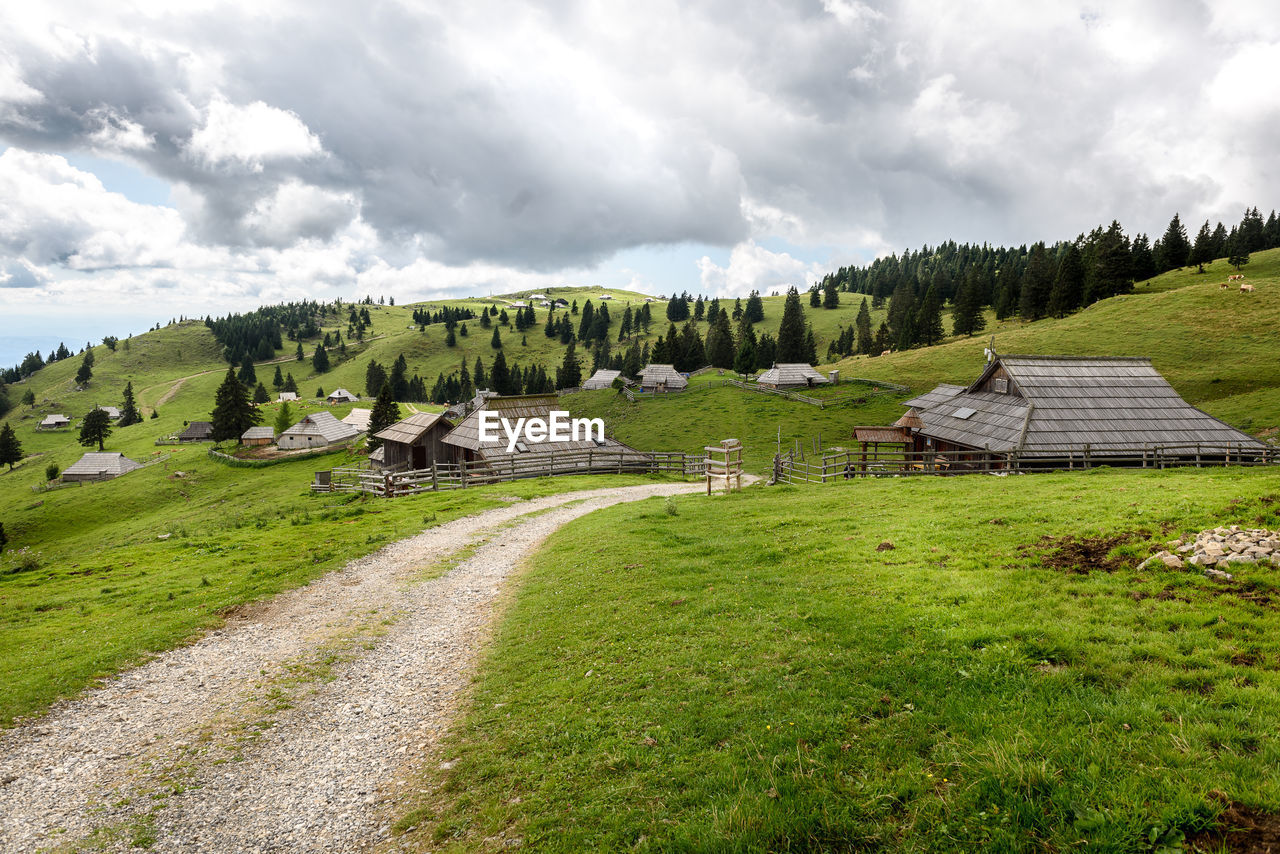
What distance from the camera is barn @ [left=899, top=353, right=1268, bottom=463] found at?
28297 mm

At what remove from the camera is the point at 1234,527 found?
10156mm

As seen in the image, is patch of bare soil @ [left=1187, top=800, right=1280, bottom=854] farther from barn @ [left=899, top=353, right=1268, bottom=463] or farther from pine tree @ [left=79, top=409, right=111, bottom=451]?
pine tree @ [left=79, top=409, right=111, bottom=451]

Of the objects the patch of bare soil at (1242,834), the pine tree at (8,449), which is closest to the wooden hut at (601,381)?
the patch of bare soil at (1242,834)

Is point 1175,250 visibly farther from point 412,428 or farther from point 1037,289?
point 412,428

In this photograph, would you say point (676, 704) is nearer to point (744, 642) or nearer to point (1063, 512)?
point (744, 642)

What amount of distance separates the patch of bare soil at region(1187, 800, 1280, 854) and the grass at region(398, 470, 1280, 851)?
8 centimetres

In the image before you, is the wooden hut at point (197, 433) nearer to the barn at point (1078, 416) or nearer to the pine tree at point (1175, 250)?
the barn at point (1078, 416)

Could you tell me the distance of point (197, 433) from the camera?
355ft

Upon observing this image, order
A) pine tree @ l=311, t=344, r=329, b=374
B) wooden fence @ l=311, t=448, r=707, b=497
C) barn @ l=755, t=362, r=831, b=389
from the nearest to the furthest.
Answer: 1. wooden fence @ l=311, t=448, r=707, b=497
2. barn @ l=755, t=362, r=831, b=389
3. pine tree @ l=311, t=344, r=329, b=374

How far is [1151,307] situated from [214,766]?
101483 millimetres

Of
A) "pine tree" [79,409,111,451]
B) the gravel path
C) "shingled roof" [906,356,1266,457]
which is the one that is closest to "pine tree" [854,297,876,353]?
"shingled roof" [906,356,1266,457]

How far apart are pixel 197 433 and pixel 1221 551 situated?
139 m

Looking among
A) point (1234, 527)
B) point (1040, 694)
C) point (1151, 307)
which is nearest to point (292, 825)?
point (1040, 694)

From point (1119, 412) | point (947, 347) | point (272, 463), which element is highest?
point (947, 347)
